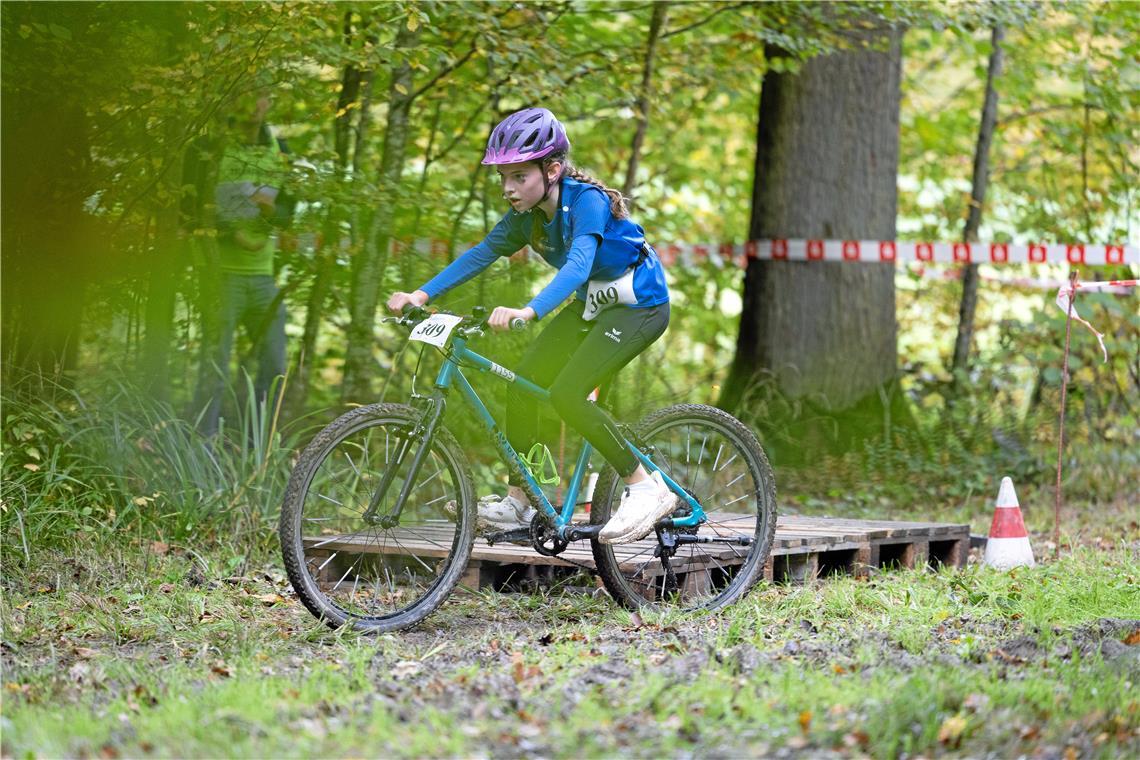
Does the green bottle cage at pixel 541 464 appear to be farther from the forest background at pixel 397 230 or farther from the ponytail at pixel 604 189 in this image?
the forest background at pixel 397 230

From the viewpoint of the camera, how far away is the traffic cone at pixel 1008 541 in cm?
685

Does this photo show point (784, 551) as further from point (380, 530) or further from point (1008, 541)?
point (380, 530)

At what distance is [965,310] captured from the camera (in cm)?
1136

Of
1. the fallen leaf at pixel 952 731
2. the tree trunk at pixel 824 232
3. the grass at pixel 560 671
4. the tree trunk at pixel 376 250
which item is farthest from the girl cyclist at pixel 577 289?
the tree trunk at pixel 824 232

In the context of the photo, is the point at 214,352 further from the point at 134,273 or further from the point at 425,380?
the point at 425,380

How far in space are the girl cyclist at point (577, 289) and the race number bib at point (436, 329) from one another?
98 mm

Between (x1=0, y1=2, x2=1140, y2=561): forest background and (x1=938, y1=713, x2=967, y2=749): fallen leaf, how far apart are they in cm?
388


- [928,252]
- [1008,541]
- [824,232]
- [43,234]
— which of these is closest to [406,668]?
[43,234]

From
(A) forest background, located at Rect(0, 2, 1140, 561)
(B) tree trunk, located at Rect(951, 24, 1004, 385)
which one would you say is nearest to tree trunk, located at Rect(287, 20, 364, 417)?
(A) forest background, located at Rect(0, 2, 1140, 561)

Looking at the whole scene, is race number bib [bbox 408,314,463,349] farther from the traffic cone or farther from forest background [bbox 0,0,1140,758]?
the traffic cone

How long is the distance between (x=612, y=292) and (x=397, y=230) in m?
2.85

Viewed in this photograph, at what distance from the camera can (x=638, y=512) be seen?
5.41 metres

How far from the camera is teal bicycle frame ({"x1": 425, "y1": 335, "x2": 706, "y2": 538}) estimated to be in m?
5.13

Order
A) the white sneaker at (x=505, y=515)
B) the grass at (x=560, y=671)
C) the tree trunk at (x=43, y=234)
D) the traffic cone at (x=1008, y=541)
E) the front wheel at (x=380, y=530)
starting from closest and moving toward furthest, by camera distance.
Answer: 1. the grass at (x=560, y=671)
2. the front wheel at (x=380, y=530)
3. the white sneaker at (x=505, y=515)
4. the tree trunk at (x=43, y=234)
5. the traffic cone at (x=1008, y=541)
